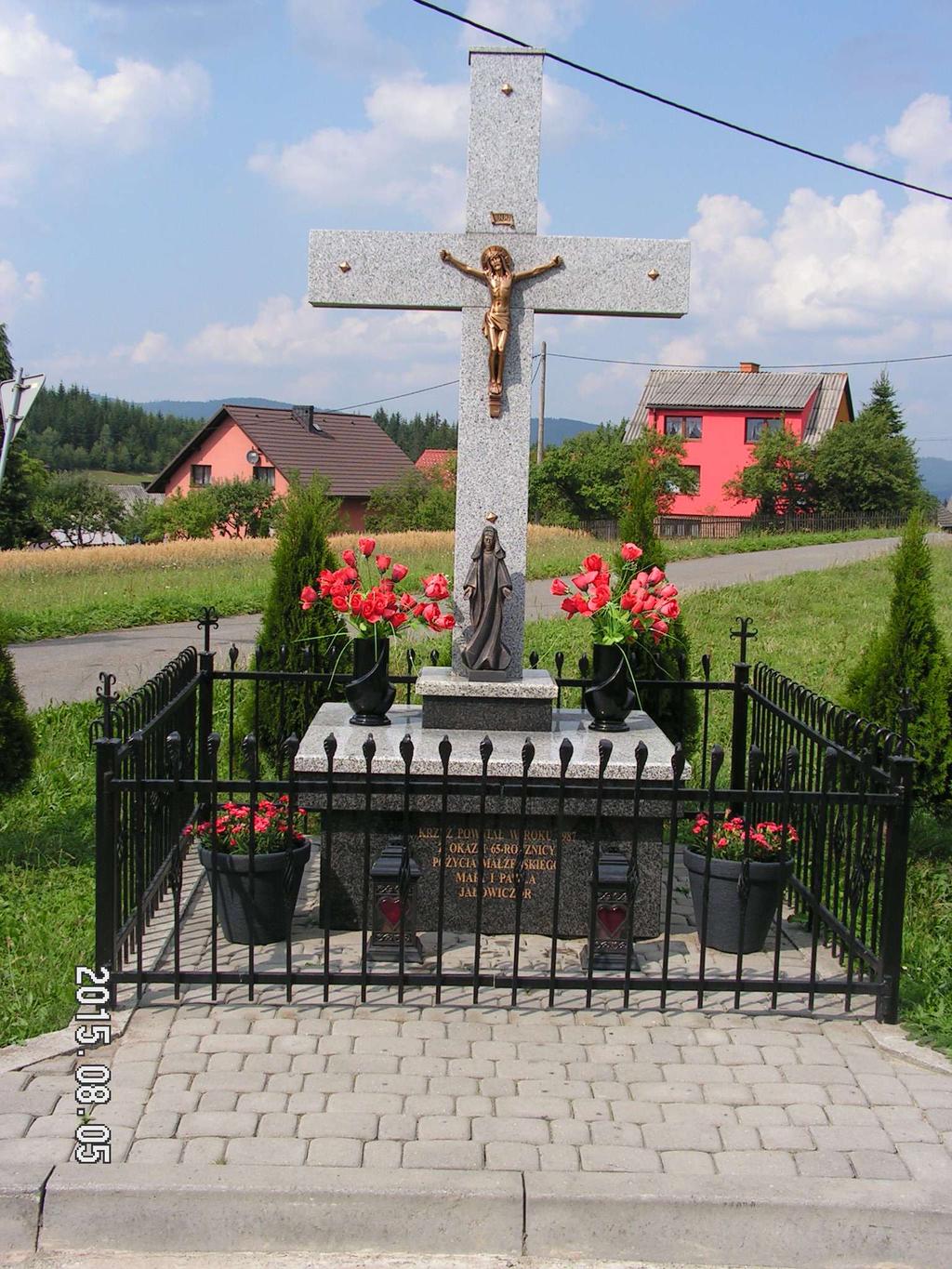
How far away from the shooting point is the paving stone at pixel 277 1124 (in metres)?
3.62

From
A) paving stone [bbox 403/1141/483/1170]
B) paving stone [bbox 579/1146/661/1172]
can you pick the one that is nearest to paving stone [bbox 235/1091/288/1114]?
paving stone [bbox 403/1141/483/1170]

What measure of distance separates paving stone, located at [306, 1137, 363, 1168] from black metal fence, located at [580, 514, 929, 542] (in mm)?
33228

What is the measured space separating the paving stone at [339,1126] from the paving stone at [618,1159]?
0.64 m

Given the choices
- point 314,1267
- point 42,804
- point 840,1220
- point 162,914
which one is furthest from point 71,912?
point 840,1220

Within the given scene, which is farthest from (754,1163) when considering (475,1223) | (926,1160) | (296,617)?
(296,617)

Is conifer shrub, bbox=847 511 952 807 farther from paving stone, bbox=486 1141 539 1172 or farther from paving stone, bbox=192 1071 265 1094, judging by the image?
paving stone, bbox=192 1071 265 1094

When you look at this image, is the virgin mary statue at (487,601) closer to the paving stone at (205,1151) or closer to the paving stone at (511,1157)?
the paving stone at (511,1157)

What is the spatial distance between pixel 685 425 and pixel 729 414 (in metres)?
2.01

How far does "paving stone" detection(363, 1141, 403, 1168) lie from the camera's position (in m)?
3.47

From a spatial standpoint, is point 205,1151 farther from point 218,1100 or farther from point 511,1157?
point 511,1157

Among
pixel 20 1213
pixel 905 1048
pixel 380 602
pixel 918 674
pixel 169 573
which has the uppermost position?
pixel 380 602

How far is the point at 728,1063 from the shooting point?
4.21m

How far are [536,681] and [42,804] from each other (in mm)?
3443

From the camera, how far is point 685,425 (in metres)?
53.2
